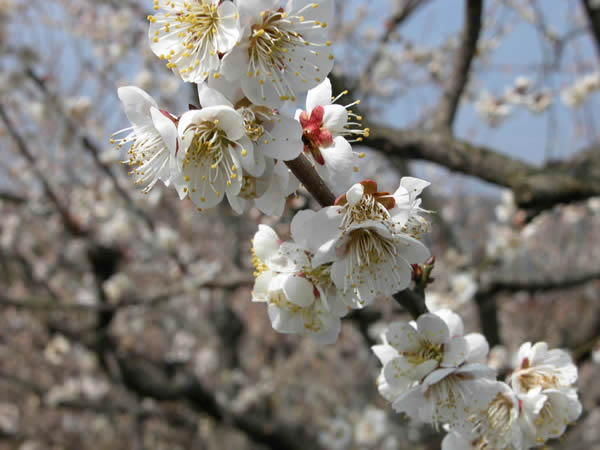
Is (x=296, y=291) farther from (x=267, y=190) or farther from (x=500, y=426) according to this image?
(x=500, y=426)

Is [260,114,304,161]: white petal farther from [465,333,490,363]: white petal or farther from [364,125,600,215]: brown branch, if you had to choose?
[364,125,600,215]: brown branch

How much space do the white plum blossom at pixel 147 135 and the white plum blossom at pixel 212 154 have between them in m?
0.02

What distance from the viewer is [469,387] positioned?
0.78 metres

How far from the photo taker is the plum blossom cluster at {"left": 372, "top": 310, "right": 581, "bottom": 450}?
778 mm

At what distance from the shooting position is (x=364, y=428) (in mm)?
3283

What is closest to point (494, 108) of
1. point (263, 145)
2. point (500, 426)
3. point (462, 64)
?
point (462, 64)

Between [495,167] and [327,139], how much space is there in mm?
1318

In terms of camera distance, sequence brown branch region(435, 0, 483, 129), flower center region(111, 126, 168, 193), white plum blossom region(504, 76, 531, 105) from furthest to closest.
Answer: white plum blossom region(504, 76, 531, 105) → brown branch region(435, 0, 483, 129) → flower center region(111, 126, 168, 193)

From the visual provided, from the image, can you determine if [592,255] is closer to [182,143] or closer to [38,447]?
[182,143]

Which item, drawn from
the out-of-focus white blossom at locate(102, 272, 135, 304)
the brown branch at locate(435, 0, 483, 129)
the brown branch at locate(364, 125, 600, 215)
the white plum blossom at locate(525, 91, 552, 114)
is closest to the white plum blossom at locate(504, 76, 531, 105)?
the white plum blossom at locate(525, 91, 552, 114)

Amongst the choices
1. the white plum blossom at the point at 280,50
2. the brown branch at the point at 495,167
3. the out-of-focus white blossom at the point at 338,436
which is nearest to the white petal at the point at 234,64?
the white plum blossom at the point at 280,50

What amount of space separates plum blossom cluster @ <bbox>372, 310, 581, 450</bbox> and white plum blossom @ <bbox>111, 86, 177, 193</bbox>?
1.64 feet

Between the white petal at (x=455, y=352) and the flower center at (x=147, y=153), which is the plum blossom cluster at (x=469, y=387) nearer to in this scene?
the white petal at (x=455, y=352)

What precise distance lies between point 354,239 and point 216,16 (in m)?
0.39
